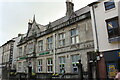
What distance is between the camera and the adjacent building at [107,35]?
10.2 metres

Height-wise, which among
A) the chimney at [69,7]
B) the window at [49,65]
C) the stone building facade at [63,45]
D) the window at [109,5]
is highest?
the chimney at [69,7]

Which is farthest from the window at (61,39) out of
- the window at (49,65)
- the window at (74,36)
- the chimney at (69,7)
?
the chimney at (69,7)

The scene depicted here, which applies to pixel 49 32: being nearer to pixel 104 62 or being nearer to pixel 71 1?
pixel 71 1

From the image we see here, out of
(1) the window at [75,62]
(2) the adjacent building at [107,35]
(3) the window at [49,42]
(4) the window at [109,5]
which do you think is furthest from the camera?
(3) the window at [49,42]

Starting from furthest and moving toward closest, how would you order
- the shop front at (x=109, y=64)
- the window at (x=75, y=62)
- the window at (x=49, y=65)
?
the window at (x=49, y=65)
the window at (x=75, y=62)
the shop front at (x=109, y=64)

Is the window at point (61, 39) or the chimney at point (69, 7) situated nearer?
Answer: the window at point (61, 39)

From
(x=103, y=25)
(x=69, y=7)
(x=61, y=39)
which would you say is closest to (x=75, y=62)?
(x=61, y=39)

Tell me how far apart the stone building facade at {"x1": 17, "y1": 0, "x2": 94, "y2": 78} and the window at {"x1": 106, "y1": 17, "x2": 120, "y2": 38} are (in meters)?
2.10

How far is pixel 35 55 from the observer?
788 inches

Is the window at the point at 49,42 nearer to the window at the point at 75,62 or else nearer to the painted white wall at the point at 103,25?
the window at the point at 75,62

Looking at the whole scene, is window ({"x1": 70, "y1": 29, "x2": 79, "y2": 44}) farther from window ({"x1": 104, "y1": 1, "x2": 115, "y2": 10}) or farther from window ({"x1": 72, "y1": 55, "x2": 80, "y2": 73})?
window ({"x1": 104, "y1": 1, "x2": 115, "y2": 10})

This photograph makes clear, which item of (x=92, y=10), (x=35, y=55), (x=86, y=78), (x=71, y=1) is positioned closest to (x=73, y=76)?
(x=86, y=78)

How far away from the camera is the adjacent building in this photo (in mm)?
10242

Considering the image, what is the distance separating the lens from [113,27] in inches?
426
